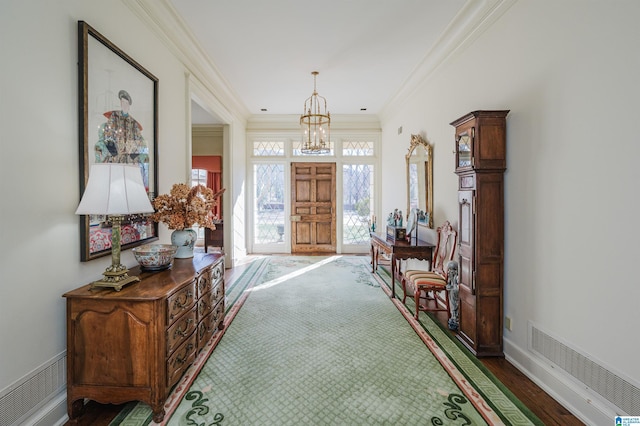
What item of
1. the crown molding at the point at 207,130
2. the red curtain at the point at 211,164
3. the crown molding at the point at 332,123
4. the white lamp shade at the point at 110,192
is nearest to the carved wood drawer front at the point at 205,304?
the white lamp shade at the point at 110,192

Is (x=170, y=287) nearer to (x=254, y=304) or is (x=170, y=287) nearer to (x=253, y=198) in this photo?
(x=254, y=304)

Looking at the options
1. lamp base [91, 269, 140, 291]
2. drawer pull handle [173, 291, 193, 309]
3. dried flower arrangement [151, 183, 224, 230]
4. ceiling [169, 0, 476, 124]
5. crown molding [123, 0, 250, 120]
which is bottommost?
drawer pull handle [173, 291, 193, 309]

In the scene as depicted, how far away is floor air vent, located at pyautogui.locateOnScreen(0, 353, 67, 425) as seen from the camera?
59.1 inches

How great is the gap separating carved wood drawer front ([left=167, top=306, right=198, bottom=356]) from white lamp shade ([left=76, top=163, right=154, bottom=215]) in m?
0.81

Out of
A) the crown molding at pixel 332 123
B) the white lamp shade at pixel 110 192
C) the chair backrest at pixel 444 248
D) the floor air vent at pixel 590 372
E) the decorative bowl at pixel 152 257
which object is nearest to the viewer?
the floor air vent at pixel 590 372

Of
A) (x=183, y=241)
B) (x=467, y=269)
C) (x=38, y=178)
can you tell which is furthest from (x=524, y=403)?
(x=38, y=178)

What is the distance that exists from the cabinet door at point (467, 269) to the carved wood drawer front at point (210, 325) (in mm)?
2314

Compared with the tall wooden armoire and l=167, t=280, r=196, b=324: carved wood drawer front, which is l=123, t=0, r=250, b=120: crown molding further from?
the tall wooden armoire

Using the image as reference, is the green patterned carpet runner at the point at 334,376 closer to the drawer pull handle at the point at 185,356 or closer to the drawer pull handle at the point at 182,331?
the drawer pull handle at the point at 185,356

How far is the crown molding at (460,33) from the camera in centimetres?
267

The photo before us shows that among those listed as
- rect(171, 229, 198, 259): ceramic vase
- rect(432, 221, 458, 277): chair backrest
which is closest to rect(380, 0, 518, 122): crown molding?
rect(432, 221, 458, 277): chair backrest

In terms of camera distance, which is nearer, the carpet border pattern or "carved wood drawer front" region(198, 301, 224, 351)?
the carpet border pattern

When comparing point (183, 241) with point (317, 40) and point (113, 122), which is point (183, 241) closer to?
point (113, 122)

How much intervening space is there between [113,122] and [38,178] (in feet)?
2.45
